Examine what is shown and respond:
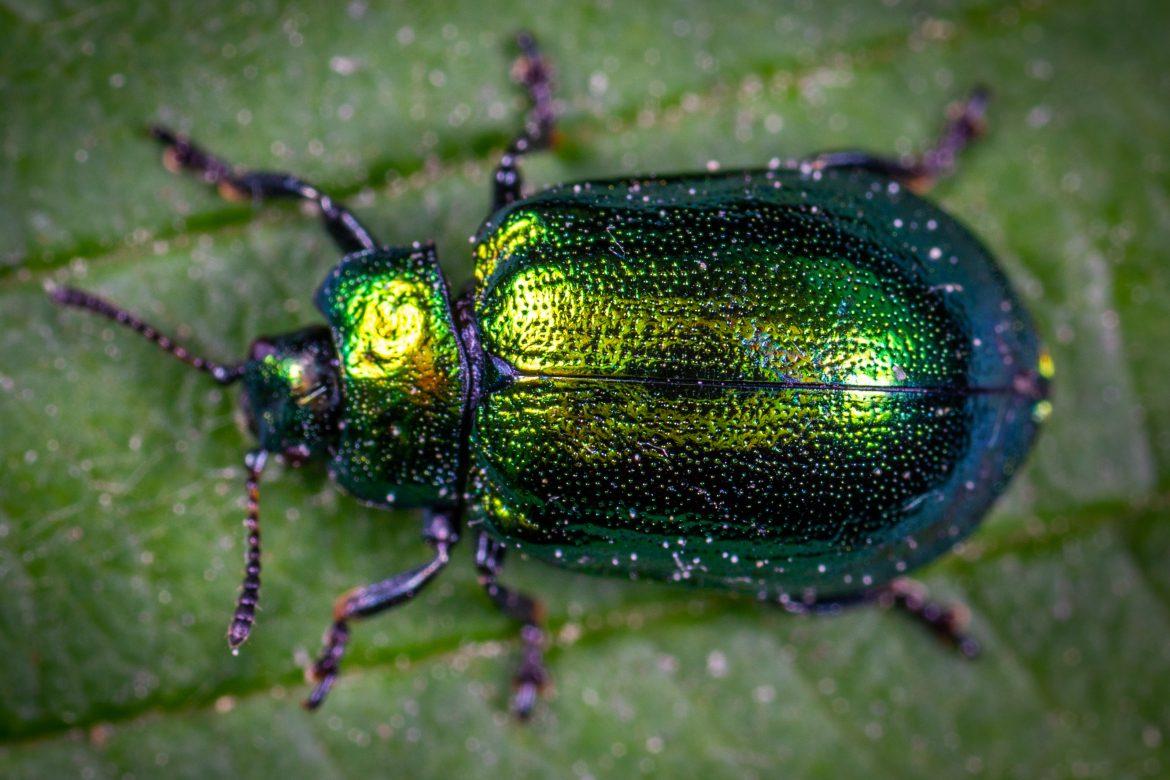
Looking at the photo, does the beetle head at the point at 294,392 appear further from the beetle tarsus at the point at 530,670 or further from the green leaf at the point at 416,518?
the beetle tarsus at the point at 530,670

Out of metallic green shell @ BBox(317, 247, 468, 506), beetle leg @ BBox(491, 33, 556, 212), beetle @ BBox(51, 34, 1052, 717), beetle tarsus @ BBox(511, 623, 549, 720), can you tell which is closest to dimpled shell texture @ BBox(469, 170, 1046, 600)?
beetle @ BBox(51, 34, 1052, 717)

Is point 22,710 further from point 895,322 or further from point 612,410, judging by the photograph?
point 895,322

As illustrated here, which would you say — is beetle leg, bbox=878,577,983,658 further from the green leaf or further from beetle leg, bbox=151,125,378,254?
beetle leg, bbox=151,125,378,254

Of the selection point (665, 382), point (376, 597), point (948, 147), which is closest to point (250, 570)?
point (376, 597)

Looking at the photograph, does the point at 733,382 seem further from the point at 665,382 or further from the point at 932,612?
the point at 932,612

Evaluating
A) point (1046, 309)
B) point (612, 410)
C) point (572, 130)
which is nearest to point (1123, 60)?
point (1046, 309)

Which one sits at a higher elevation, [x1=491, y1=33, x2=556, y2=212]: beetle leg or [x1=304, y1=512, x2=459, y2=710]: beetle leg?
[x1=491, y1=33, x2=556, y2=212]: beetle leg

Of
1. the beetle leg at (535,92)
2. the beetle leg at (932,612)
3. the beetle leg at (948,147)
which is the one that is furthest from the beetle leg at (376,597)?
the beetle leg at (948,147)
